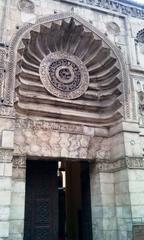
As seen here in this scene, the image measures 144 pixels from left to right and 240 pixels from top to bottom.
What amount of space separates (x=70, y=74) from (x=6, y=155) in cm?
282

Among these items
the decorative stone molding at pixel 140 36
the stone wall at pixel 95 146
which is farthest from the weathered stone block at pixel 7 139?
the decorative stone molding at pixel 140 36

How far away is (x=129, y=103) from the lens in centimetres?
713

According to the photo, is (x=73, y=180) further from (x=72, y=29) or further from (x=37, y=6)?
(x=37, y=6)

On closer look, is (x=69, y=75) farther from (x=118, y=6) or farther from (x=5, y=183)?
(x=5, y=183)

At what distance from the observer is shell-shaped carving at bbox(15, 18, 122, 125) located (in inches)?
275

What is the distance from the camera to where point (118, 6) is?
27.0 ft

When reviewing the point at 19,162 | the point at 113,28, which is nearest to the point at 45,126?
the point at 19,162

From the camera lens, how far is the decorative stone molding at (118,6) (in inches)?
306

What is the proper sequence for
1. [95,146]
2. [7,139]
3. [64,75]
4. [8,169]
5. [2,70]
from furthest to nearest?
[64,75]
[95,146]
[2,70]
[7,139]
[8,169]

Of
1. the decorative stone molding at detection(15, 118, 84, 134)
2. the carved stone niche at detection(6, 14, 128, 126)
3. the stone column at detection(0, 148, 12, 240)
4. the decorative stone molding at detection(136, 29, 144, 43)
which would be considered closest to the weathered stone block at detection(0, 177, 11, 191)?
the stone column at detection(0, 148, 12, 240)

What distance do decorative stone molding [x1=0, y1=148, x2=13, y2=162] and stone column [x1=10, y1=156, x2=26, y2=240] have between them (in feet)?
1.82

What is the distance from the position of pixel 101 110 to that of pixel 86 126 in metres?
0.63

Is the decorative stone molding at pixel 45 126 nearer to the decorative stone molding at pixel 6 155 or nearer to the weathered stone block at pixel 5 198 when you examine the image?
the decorative stone molding at pixel 6 155

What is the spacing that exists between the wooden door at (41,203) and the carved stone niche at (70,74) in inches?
52.2
